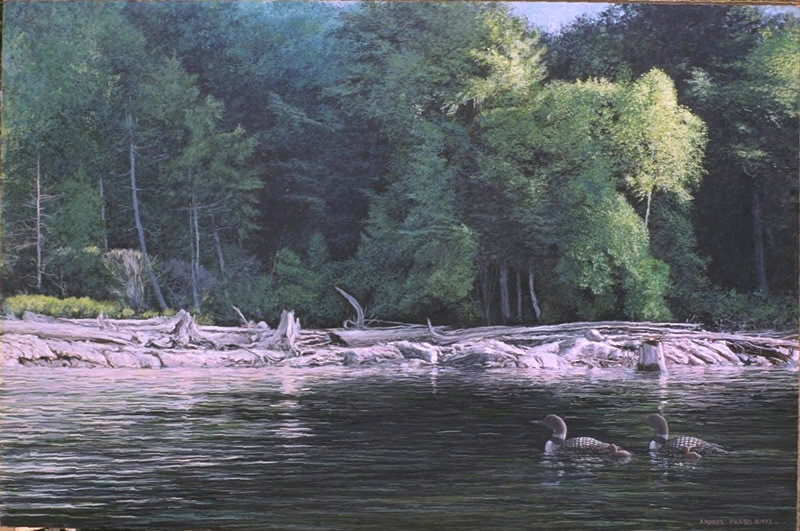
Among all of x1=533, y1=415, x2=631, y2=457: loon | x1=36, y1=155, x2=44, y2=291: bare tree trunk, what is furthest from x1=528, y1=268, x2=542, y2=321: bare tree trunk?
x1=36, y1=155, x2=44, y2=291: bare tree trunk

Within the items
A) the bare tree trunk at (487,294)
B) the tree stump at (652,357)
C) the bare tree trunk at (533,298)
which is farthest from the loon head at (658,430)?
the bare tree trunk at (487,294)

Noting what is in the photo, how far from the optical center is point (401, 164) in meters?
7.65

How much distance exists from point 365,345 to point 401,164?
1.24 meters

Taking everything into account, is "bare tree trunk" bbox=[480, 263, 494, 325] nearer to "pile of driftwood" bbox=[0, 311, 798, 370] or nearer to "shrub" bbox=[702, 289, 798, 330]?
"pile of driftwood" bbox=[0, 311, 798, 370]

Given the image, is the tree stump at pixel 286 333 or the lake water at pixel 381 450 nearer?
the lake water at pixel 381 450

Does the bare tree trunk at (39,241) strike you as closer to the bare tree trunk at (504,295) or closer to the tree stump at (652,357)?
the bare tree trunk at (504,295)

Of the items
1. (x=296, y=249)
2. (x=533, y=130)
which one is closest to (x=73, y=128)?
(x=296, y=249)

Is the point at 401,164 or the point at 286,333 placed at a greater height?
the point at 401,164

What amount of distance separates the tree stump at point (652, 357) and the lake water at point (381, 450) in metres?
0.07

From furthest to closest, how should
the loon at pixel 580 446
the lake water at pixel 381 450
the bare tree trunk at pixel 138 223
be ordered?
1. the bare tree trunk at pixel 138 223
2. the loon at pixel 580 446
3. the lake water at pixel 381 450

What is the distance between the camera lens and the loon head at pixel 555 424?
712 cm

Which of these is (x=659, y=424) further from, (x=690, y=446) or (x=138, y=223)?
(x=138, y=223)

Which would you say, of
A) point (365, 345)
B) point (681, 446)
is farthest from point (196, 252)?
point (681, 446)
